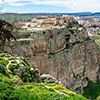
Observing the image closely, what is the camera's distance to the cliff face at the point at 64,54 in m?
24.4

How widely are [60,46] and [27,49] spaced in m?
8.54

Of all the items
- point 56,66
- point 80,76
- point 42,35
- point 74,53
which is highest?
point 42,35

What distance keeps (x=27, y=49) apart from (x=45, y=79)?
9.40 meters

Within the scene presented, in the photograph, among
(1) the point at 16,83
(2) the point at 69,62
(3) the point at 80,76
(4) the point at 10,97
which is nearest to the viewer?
(4) the point at 10,97

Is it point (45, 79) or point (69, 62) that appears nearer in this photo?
point (45, 79)

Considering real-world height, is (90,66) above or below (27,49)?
below

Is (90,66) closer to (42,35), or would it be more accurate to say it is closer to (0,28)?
(42,35)

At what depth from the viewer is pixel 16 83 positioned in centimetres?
989

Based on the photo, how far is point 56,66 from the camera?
1091 inches

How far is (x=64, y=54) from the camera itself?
95.5ft

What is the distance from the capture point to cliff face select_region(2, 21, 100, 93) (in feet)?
80.1

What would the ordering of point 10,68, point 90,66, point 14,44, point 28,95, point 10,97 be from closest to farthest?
point 10,97 < point 28,95 < point 10,68 < point 14,44 < point 90,66

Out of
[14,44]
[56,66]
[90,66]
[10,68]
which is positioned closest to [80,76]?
[90,66]

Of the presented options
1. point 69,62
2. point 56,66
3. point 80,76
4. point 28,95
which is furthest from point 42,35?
point 28,95
